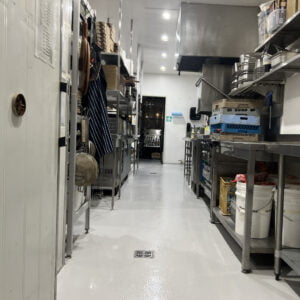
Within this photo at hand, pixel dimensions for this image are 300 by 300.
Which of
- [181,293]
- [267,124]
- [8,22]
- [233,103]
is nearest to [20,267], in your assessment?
[8,22]

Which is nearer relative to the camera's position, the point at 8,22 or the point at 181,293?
the point at 8,22

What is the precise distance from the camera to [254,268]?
2.09 metres

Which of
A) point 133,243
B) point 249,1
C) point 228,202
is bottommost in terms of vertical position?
point 133,243

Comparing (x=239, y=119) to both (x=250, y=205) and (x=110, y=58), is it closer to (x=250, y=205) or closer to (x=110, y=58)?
(x=250, y=205)

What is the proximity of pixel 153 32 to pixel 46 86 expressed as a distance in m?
5.98

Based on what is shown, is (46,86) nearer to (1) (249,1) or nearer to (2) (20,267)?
(2) (20,267)

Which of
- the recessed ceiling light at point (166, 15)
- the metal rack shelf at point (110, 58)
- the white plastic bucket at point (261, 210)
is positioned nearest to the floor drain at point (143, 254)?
the white plastic bucket at point (261, 210)

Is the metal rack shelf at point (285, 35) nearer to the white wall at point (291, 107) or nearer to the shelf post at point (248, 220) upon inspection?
the white wall at point (291, 107)

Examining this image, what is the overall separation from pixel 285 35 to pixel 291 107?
2.49 ft

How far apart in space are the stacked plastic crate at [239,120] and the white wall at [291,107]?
274 mm

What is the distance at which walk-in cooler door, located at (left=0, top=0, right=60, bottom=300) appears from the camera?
89cm

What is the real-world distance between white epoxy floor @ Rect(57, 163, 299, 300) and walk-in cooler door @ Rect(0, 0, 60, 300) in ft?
1.81

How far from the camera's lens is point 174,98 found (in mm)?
10234

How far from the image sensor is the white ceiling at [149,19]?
5066 mm
